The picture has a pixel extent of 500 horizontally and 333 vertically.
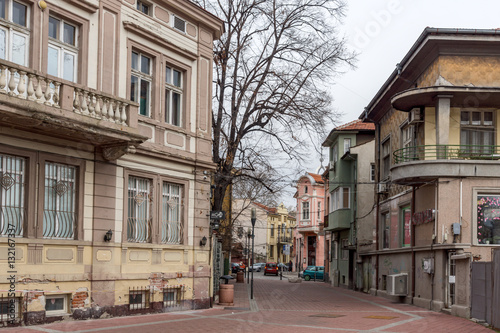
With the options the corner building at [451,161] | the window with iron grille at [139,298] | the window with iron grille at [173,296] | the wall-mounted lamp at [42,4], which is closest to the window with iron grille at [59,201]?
the window with iron grille at [139,298]

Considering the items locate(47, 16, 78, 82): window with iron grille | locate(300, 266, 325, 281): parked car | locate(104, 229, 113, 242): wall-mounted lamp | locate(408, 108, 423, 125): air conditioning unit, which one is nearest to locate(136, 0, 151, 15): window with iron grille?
locate(47, 16, 78, 82): window with iron grille

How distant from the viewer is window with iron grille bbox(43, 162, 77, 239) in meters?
15.2

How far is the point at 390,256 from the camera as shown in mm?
28406

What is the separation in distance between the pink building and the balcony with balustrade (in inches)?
2416

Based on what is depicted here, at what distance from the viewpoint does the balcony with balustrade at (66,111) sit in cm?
1338

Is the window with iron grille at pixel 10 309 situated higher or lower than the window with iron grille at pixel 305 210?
lower

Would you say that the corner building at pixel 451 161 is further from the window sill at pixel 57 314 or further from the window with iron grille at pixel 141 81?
the window sill at pixel 57 314

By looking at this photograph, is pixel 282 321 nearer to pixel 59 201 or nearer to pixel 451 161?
pixel 59 201

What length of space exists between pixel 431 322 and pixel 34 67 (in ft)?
40.7

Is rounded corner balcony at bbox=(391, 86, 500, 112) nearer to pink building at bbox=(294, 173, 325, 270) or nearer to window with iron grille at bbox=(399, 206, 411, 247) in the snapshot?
window with iron grille at bbox=(399, 206, 411, 247)

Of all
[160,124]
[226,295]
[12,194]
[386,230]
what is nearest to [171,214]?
[160,124]

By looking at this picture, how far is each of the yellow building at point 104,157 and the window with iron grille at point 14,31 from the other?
1.1 inches

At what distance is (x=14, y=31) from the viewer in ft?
47.6

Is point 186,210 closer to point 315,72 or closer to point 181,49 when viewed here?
point 181,49
